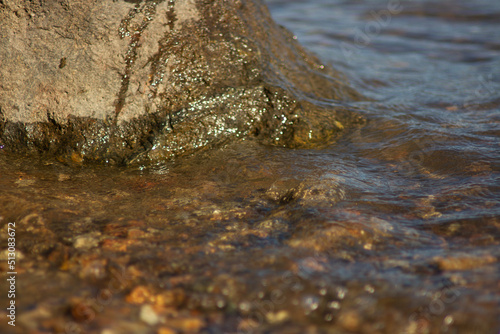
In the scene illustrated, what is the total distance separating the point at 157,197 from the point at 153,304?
3.15ft

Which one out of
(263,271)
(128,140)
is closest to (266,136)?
(128,140)

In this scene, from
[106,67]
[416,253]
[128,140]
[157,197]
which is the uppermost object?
[106,67]

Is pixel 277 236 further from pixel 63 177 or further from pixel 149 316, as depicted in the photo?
pixel 63 177

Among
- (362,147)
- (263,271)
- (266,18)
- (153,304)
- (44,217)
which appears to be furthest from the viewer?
(266,18)

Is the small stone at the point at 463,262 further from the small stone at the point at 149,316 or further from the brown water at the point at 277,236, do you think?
the small stone at the point at 149,316

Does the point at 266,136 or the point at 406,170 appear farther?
the point at 266,136

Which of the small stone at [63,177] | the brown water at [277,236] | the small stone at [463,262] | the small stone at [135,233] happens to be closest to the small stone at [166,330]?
the brown water at [277,236]

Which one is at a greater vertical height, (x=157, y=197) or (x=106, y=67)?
(x=106, y=67)

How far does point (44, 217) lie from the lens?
254 cm

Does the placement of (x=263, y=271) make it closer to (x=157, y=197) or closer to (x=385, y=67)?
(x=157, y=197)

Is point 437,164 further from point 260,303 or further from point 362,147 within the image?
point 260,303

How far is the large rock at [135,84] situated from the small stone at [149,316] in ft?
4.88

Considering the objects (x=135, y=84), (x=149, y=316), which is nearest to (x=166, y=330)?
(x=149, y=316)

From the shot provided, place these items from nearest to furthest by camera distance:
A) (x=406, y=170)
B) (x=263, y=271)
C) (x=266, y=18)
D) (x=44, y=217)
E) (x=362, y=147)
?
(x=263, y=271) < (x=44, y=217) < (x=406, y=170) < (x=362, y=147) < (x=266, y=18)
